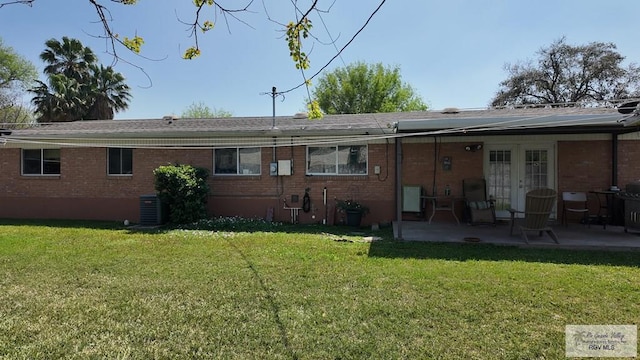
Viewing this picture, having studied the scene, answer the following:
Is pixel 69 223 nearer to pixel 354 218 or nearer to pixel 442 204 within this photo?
pixel 354 218

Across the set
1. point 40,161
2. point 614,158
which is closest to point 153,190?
point 40,161

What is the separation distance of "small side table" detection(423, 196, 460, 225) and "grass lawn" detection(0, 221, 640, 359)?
8.78 ft

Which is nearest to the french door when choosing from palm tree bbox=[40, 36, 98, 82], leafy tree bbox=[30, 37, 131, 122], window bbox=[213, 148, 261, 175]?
window bbox=[213, 148, 261, 175]

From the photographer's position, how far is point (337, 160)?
10625 millimetres

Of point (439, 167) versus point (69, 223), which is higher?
point (439, 167)

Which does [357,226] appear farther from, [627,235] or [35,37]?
[35,37]

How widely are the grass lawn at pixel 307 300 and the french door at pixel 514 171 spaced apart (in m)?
3.47

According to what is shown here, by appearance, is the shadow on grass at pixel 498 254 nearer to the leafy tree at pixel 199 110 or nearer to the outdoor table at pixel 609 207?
the outdoor table at pixel 609 207

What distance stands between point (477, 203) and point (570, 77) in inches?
915

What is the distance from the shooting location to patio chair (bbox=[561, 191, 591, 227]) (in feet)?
30.0

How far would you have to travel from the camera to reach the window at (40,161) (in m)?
11.8

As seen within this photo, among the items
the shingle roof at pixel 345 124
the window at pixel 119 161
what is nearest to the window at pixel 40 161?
the shingle roof at pixel 345 124

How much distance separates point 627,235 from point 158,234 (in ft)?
33.9

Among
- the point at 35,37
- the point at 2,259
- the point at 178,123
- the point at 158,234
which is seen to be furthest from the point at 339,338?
the point at 178,123
